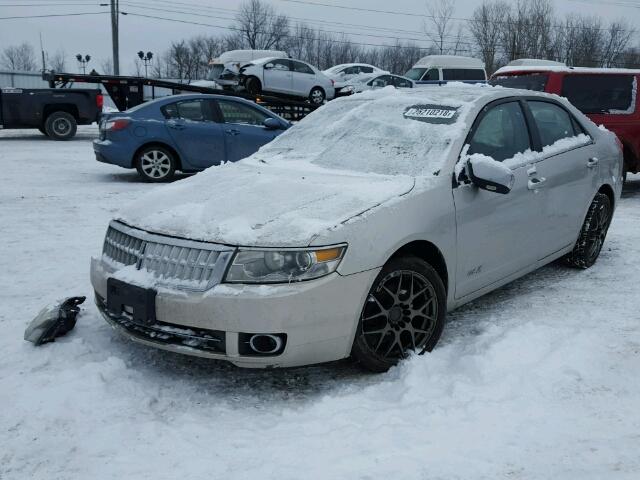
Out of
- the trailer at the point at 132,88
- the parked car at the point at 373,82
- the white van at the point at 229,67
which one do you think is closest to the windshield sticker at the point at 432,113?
the trailer at the point at 132,88

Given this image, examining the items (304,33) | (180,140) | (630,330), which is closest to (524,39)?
(304,33)

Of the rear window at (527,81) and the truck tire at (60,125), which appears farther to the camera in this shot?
the truck tire at (60,125)

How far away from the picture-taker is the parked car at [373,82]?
22708 millimetres

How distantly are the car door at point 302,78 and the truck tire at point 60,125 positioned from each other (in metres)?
7.27

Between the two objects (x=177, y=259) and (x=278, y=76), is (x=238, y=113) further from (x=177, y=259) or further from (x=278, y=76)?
(x=278, y=76)

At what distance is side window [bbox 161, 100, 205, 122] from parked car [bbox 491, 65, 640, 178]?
5.14 m

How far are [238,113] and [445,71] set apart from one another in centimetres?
1644

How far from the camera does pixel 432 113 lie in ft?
14.2

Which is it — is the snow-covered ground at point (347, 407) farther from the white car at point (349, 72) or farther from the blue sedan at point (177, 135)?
the white car at point (349, 72)

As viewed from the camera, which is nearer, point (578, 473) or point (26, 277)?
point (578, 473)

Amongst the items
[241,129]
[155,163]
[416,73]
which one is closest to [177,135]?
[155,163]

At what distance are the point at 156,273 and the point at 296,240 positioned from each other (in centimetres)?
74

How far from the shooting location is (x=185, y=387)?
3.35 m

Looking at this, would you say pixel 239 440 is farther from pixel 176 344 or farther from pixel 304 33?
pixel 304 33
